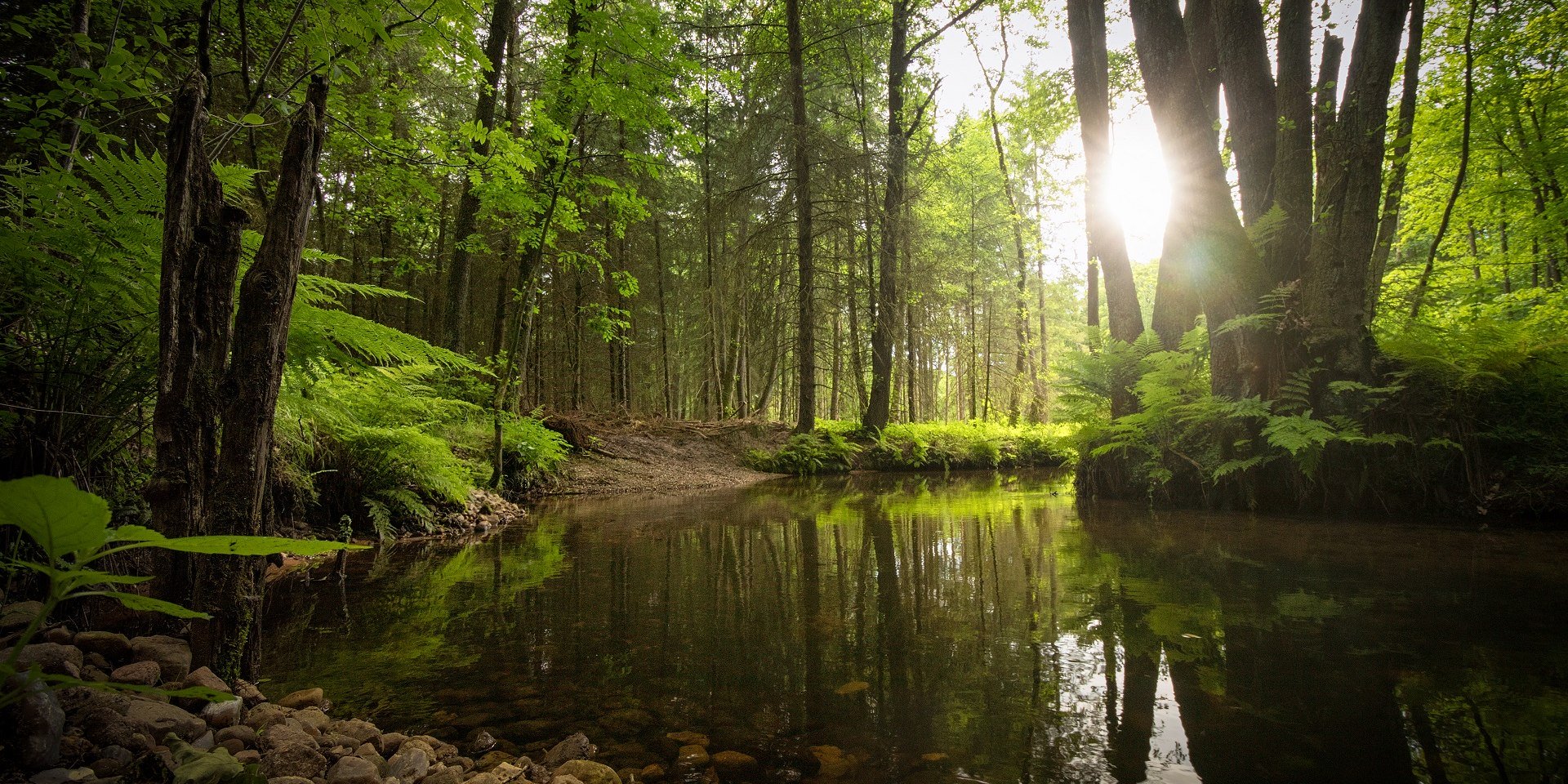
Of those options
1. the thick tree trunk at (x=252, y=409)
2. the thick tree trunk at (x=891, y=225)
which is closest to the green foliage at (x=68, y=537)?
the thick tree trunk at (x=252, y=409)

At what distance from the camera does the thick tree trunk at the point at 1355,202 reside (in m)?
5.29

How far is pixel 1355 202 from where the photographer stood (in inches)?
211

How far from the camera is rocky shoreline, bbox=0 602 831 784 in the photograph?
1127 millimetres

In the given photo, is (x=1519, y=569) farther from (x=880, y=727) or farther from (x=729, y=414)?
(x=729, y=414)

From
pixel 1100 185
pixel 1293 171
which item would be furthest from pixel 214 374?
pixel 1100 185

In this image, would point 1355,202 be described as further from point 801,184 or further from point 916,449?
point 916,449

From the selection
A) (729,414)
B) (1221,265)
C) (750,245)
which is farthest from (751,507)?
(729,414)

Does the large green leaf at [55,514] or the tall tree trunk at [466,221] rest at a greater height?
the tall tree trunk at [466,221]

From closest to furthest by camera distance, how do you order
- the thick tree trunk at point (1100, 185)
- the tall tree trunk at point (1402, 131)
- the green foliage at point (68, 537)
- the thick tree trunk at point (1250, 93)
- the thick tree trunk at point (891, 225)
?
the green foliage at point (68, 537)
the thick tree trunk at point (1250, 93)
the tall tree trunk at point (1402, 131)
the thick tree trunk at point (1100, 185)
the thick tree trunk at point (891, 225)

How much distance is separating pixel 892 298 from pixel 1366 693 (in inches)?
470

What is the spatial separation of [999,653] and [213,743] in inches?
91.6

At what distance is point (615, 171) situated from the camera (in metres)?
13.9

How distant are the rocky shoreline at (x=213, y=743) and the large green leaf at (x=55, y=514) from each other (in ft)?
0.95

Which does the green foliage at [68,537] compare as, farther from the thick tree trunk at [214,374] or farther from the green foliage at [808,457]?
the green foliage at [808,457]
